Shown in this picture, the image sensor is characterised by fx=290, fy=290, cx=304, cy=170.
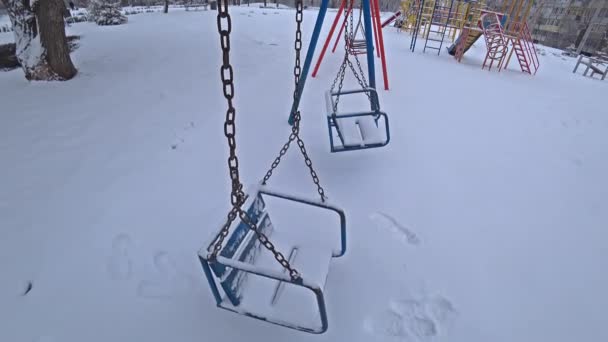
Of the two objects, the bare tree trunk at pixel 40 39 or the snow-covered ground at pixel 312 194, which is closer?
the snow-covered ground at pixel 312 194

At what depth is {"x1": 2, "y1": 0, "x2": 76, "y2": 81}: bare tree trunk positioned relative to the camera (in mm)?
4027

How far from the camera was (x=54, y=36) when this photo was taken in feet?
14.0

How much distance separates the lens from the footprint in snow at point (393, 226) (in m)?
2.11

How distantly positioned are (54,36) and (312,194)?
468cm

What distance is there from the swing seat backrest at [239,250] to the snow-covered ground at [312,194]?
34 centimetres

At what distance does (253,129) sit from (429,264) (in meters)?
2.38

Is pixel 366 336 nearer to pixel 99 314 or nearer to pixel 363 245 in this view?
pixel 363 245

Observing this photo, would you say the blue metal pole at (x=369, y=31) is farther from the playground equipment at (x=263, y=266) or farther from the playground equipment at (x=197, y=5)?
the playground equipment at (x=197, y=5)

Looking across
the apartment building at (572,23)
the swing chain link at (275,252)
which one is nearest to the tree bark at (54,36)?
the swing chain link at (275,252)

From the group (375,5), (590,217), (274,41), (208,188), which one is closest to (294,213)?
(208,188)

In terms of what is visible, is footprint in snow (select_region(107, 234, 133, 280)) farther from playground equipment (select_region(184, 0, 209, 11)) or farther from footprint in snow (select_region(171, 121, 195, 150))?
playground equipment (select_region(184, 0, 209, 11))

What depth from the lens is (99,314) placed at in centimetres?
165

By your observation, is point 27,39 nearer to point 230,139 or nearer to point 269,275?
point 230,139

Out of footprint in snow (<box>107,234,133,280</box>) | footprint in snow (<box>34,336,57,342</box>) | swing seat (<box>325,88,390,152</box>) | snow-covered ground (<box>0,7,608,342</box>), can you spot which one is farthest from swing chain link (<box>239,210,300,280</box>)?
swing seat (<box>325,88,390,152</box>)
